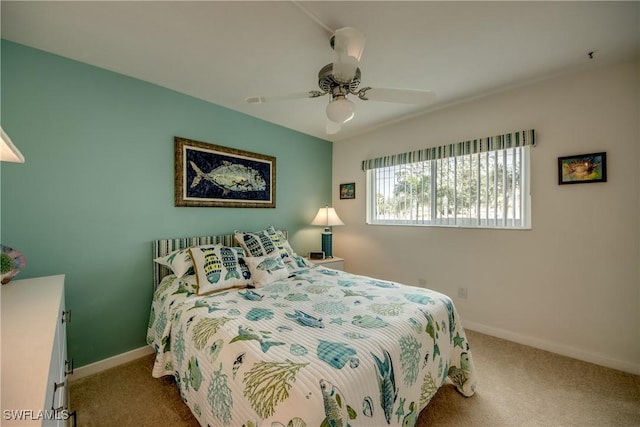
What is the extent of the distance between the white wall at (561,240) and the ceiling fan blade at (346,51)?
6.04 ft

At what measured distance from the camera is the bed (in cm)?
96

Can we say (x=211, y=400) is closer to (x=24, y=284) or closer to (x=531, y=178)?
(x=24, y=284)

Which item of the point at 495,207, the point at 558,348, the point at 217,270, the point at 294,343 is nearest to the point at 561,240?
the point at 495,207

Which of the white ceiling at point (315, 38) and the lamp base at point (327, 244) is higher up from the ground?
the white ceiling at point (315, 38)

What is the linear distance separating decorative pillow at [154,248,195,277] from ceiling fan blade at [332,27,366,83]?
181cm

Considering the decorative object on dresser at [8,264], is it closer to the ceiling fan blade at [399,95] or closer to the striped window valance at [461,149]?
the ceiling fan blade at [399,95]

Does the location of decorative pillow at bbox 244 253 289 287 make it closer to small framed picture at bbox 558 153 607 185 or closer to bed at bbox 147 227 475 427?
bed at bbox 147 227 475 427

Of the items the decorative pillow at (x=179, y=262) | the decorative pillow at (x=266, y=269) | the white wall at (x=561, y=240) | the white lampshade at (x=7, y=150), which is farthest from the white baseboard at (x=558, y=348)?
the white lampshade at (x=7, y=150)

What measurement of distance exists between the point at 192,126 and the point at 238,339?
216 centimetres

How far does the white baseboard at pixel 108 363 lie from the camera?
192 cm

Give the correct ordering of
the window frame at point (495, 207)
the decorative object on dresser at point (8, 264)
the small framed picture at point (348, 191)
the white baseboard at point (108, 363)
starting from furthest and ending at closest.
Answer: the small framed picture at point (348, 191)
the window frame at point (495, 207)
the white baseboard at point (108, 363)
the decorative object on dresser at point (8, 264)

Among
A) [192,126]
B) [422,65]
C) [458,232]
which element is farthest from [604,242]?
[192,126]

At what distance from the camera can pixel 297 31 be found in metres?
1.63

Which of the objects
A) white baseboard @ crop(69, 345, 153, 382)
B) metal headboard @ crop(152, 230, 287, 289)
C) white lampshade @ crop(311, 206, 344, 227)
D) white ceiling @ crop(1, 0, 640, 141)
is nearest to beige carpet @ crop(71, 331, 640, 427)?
white baseboard @ crop(69, 345, 153, 382)
